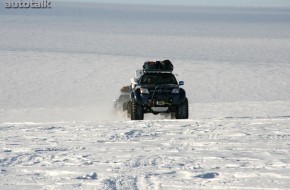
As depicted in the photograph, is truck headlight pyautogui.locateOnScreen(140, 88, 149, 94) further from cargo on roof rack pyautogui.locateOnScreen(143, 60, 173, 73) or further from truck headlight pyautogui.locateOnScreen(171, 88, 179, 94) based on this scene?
cargo on roof rack pyautogui.locateOnScreen(143, 60, 173, 73)

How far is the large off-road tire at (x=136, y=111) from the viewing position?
1469cm

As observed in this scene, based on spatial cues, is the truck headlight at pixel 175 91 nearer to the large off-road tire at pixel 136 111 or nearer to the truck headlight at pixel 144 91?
the truck headlight at pixel 144 91

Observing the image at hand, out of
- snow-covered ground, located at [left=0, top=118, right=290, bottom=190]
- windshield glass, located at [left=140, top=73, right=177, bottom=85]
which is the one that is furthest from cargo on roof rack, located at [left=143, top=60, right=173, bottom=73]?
snow-covered ground, located at [left=0, top=118, right=290, bottom=190]

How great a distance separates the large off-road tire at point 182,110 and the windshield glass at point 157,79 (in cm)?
65

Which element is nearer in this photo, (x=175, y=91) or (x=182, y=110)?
(x=175, y=91)

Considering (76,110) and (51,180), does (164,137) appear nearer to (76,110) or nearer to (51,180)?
(51,180)

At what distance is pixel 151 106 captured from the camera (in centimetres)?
1452

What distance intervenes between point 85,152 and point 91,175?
1843 millimetres

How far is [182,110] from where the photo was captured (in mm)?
14852

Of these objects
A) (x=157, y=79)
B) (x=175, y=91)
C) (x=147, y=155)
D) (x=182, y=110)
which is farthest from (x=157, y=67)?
(x=147, y=155)

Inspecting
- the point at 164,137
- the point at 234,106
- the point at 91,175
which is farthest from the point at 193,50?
the point at 91,175

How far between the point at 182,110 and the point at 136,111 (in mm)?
1136

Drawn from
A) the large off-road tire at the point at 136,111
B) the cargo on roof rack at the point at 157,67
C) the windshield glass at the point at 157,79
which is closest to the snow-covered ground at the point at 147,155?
the large off-road tire at the point at 136,111

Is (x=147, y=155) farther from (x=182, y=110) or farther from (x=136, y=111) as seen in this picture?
(x=182, y=110)
